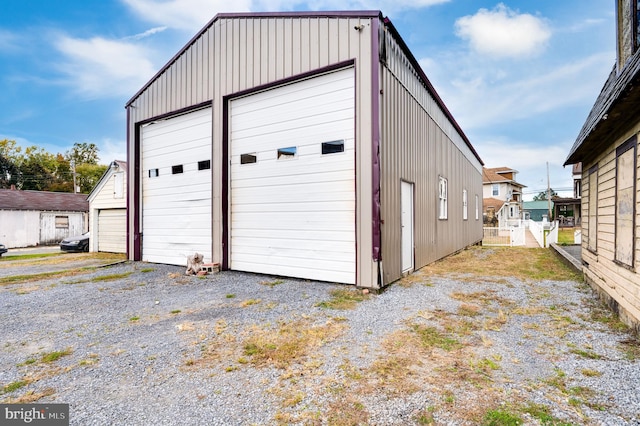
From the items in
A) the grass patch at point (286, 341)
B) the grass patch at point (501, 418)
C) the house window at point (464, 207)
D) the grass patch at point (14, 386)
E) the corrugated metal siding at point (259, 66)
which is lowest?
the grass patch at point (286, 341)

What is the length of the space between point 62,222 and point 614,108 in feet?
90.5

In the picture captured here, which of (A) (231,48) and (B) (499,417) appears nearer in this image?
(B) (499,417)

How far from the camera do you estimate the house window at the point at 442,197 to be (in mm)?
9953

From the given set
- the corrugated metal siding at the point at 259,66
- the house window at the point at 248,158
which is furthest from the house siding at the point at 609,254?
the house window at the point at 248,158

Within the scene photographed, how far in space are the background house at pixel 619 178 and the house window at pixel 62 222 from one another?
2727 centimetres

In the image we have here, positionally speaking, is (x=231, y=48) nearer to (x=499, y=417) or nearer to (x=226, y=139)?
(x=226, y=139)

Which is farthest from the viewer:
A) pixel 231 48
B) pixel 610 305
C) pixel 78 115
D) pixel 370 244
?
pixel 78 115

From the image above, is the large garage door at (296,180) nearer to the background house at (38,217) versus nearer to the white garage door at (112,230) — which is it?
the white garage door at (112,230)

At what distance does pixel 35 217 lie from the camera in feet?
65.8

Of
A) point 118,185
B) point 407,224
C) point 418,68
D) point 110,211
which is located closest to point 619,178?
point 407,224

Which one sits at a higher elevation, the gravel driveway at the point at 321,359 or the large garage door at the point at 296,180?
the large garage door at the point at 296,180

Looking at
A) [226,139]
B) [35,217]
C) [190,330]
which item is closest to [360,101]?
[226,139]

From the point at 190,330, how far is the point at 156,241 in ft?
22.0

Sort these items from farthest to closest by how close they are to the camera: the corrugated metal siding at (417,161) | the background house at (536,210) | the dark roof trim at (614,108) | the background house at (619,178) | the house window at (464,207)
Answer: the background house at (536,210)
the house window at (464,207)
the corrugated metal siding at (417,161)
the background house at (619,178)
the dark roof trim at (614,108)
